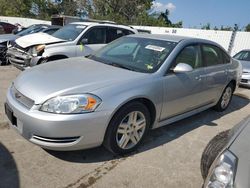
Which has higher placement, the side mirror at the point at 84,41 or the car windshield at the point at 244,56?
the side mirror at the point at 84,41

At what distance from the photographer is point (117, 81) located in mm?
3037

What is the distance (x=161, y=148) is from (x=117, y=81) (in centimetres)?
125

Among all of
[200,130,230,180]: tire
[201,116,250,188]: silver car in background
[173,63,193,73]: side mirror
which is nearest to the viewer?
[201,116,250,188]: silver car in background

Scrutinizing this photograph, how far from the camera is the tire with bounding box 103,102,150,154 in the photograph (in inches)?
117

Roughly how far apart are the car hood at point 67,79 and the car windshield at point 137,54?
214mm

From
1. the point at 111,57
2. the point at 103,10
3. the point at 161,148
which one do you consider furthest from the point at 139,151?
the point at 103,10

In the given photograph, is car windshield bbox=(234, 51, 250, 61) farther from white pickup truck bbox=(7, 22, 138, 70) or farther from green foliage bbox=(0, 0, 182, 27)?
green foliage bbox=(0, 0, 182, 27)

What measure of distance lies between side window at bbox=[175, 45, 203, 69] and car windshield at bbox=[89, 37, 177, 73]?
0.19 m

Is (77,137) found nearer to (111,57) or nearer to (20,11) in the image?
(111,57)

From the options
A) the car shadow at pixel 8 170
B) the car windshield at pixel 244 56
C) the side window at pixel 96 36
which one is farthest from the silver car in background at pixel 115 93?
the car windshield at pixel 244 56

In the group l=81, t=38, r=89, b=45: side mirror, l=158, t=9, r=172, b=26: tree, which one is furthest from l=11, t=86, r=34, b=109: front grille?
l=158, t=9, r=172, b=26: tree

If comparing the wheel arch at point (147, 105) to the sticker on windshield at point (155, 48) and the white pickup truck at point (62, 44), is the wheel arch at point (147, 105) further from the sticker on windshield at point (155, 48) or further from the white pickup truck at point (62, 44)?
the white pickup truck at point (62, 44)

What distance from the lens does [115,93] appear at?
2895mm

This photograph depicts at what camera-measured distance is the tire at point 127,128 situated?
297cm
